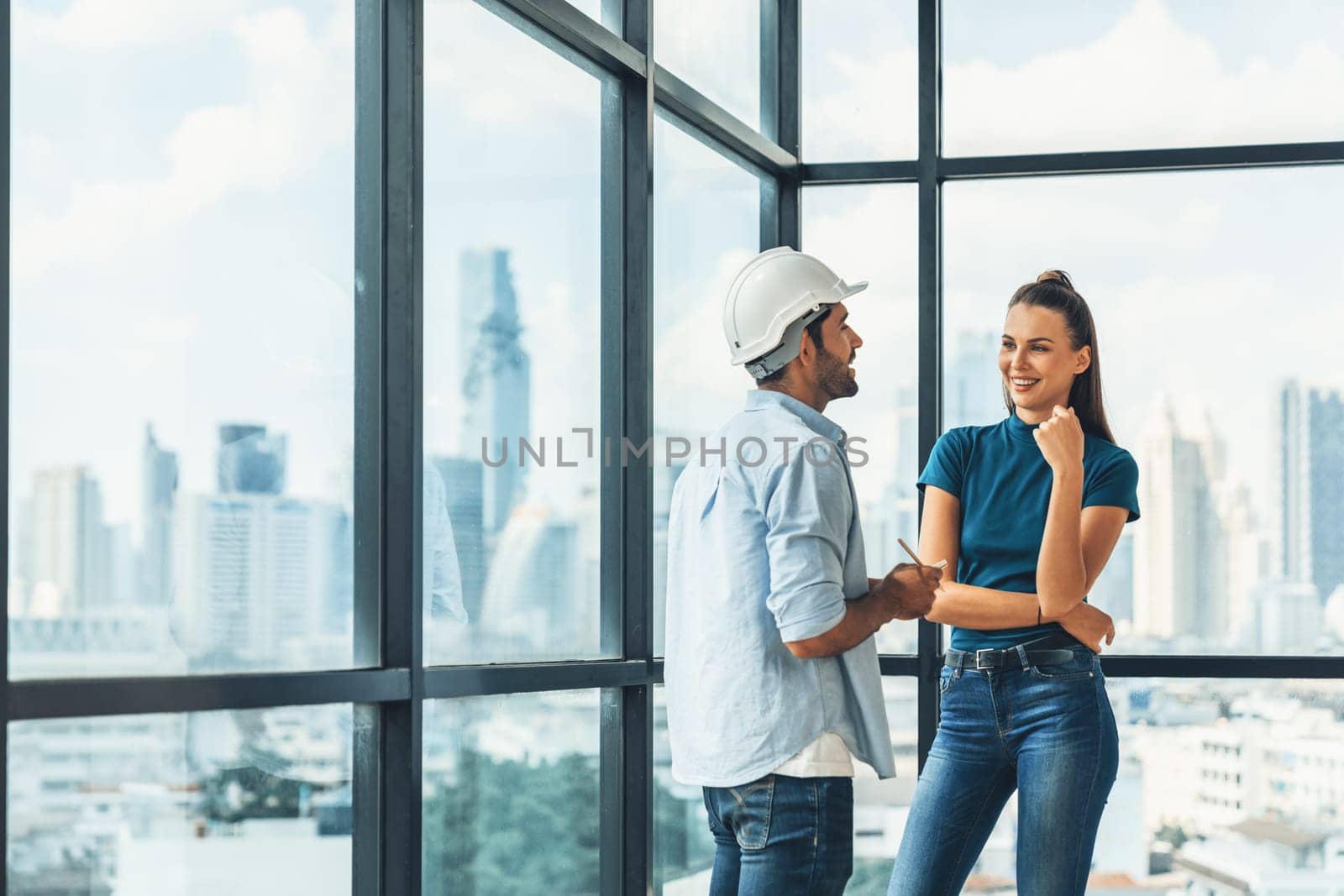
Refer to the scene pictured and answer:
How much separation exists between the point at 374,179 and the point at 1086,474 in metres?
1.21

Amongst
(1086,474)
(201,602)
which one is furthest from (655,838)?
(201,602)

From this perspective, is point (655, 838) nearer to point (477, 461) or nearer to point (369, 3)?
point (477, 461)

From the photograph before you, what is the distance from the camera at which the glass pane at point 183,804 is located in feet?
5.78

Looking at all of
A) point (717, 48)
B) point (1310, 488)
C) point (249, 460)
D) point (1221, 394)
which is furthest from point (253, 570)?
point (1310, 488)

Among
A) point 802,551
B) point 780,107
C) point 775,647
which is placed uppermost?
point 780,107

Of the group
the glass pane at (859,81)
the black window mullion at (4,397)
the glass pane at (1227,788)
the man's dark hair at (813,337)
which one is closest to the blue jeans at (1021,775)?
the man's dark hair at (813,337)

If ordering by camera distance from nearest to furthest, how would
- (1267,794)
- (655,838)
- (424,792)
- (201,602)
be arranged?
(201,602) < (424,792) < (655,838) < (1267,794)

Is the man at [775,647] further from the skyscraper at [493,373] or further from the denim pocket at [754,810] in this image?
the skyscraper at [493,373]

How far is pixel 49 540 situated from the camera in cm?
177

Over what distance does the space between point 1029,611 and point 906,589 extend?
0.39 metres

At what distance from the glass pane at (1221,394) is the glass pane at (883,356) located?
0.82ft

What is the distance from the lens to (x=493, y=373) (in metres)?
2.62

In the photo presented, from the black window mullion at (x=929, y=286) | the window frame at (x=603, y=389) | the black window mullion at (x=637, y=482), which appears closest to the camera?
the window frame at (x=603, y=389)

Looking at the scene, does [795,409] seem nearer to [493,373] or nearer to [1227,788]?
[493,373]
